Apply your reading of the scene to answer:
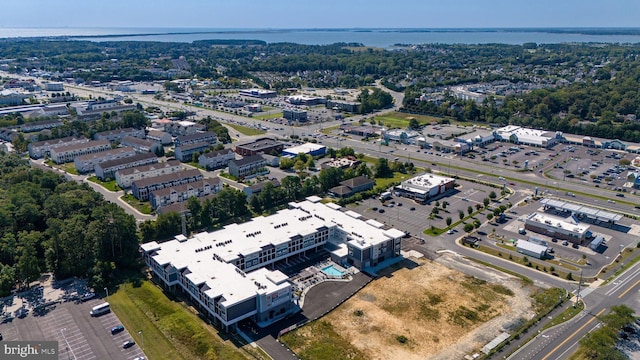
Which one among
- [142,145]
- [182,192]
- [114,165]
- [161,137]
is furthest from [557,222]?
[161,137]

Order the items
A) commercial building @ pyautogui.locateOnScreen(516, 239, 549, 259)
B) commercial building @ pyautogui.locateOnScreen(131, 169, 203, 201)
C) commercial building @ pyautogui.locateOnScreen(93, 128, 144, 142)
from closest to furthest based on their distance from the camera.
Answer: commercial building @ pyautogui.locateOnScreen(516, 239, 549, 259) → commercial building @ pyautogui.locateOnScreen(131, 169, 203, 201) → commercial building @ pyautogui.locateOnScreen(93, 128, 144, 142)

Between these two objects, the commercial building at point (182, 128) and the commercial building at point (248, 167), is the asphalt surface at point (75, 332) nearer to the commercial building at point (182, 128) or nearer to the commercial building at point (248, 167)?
the commercial building at point (248, 167)

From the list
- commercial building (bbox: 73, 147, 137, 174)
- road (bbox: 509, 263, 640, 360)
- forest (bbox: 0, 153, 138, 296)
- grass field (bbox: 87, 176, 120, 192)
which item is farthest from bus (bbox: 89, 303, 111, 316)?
commercial building (bbox: 73, 147, 137, 174)

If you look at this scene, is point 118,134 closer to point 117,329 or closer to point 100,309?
point 100,309

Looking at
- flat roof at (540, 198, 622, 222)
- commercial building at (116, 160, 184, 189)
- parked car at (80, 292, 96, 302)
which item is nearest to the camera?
parked car at (80, 292, 96, 302)

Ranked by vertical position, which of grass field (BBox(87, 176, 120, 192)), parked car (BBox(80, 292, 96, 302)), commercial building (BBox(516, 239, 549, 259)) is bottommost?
parked car (BBox(80, 292, 96, 302))

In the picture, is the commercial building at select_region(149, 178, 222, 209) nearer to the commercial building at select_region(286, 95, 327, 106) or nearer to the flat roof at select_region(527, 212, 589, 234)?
the flat roof at select_region(527, 212, 589, 234)

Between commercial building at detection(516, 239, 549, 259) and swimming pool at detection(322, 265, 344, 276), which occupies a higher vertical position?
commercial building at detection(516, 239, 549, 259)
